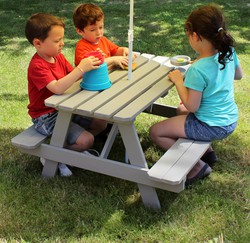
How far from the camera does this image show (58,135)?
10.6 feet

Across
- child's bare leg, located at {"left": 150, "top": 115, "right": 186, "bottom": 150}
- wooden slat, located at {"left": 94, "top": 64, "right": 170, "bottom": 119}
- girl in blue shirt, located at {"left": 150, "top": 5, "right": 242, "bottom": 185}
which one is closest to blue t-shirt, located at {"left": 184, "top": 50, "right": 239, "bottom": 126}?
girl in blue shirt, located at {"left": 150, "top": 5, "right": 242, "bottom": 185}

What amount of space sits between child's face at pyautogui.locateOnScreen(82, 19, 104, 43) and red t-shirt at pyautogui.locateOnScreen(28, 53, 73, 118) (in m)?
0.29

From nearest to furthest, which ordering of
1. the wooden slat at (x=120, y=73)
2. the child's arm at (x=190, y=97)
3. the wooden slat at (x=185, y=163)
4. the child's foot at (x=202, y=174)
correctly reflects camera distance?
the wooden slat at (x=185, y=163), the child's arm at (x=190, y=97), the child's foot at (x=202, y=174), the wooden slat at (x=120, y=73)

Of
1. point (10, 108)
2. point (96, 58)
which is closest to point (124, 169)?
point (96, 58)

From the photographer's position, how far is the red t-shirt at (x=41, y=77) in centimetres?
319

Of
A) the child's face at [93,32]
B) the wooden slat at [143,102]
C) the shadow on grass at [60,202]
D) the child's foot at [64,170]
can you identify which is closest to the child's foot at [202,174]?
the shadow on grass at [60,202]

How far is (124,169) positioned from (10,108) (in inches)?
75.3

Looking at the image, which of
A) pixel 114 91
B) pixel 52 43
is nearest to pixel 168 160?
pixel 114 91

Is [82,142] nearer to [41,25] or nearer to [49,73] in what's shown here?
[49,73]

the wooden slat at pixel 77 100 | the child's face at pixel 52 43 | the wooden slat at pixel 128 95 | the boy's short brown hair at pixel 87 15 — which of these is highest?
the boy's short brown hair at pixel 87 15

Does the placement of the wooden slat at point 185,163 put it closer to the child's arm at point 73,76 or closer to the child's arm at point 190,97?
the child's arm at point 190,97

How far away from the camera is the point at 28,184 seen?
11.1 ft

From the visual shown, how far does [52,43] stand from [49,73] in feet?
0.67

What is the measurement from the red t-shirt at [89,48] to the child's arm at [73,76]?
0.50m
